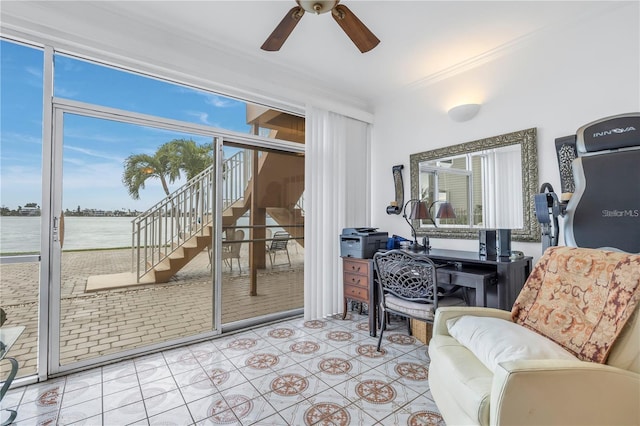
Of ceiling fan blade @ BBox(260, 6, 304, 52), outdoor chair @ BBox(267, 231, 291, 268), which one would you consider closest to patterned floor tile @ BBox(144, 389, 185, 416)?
outdoor chair @ BBox(267, 231, 291, 268)

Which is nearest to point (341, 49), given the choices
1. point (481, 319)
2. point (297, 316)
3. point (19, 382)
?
point (481, 319)

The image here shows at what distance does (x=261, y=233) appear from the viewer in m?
3.28

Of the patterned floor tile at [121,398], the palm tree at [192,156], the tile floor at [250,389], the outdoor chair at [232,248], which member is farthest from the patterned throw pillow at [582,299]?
the palm tree at [192,156]

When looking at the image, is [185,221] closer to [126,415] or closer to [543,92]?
[126,415]

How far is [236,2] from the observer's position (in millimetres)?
2180

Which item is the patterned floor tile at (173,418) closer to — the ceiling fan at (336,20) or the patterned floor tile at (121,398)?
the patterned floor tile at (121,398)

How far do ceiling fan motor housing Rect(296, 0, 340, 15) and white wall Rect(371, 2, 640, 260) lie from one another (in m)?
1.91

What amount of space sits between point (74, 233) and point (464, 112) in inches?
139

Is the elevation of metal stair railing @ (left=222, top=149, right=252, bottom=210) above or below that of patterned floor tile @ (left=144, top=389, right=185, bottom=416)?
Result: above

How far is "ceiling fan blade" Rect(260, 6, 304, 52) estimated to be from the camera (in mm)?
1784

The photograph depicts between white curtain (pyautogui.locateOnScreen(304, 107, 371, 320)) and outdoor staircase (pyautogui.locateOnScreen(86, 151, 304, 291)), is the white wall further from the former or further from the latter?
outdoor staircase (pyautogui.locateOnScreen(86, 151, 304, 291))

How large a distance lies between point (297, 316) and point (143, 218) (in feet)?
6.25

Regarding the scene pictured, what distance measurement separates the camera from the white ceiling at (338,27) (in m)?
2.18

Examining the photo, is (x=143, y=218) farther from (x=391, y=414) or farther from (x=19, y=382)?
(x=391, y=414)
